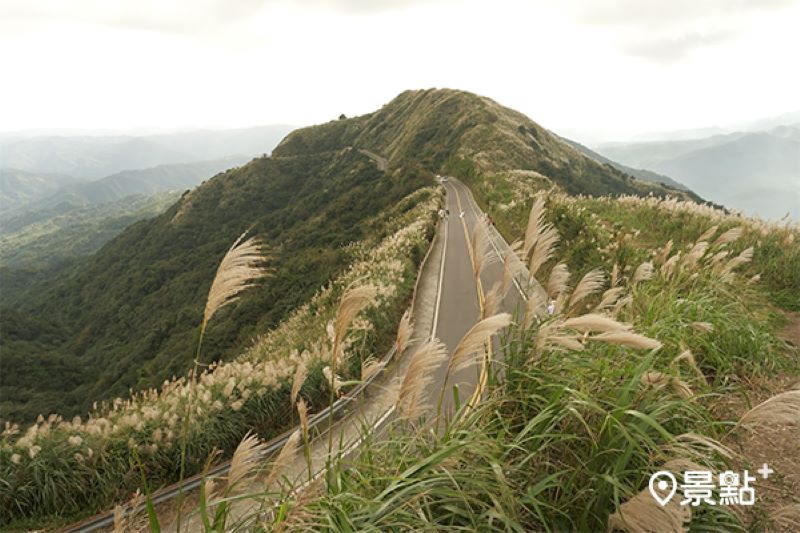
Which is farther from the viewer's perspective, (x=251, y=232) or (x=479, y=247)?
(x=251, y=232)

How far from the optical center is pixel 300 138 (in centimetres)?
14100

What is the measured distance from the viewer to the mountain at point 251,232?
39062 mm

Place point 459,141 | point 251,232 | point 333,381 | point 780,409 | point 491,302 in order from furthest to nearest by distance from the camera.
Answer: point 251,232, point 459,141, point 491,302, point 333,381, point 780,409

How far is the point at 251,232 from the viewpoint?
240ft

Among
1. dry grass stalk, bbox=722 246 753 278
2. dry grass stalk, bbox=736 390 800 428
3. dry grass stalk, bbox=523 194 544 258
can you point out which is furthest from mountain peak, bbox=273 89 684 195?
dry grass stalk, bbox=736 390 800 428

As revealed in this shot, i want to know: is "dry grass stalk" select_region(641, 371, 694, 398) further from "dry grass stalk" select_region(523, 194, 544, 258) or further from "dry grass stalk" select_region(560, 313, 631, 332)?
"dry grass stalk" select_region(523, 194, 544, 258)

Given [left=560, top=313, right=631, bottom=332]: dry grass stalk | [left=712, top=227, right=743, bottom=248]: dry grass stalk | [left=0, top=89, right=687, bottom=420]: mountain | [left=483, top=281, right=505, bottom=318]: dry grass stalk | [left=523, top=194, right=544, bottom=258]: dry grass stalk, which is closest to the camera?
[left=560, top=313, right=631, bottom=332]: dry grass stalk

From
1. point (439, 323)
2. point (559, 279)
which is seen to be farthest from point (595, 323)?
point (439, 323)

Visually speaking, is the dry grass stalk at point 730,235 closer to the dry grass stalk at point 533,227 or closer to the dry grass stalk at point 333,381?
the dry grass stalk at point 533,227

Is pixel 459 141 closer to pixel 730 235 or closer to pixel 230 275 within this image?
pixel 730 235

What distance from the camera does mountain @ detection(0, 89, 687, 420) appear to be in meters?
39.1

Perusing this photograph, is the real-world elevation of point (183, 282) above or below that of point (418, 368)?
below

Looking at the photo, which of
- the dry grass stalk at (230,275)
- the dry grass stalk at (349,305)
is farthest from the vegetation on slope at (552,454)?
the dry grass stalk at (230,275)

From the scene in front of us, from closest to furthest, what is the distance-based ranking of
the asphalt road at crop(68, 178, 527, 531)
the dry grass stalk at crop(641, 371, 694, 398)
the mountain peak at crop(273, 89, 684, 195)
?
the dry grass stalk at crop(641, 371, 694, 398) → the asphalt road at crop(68, 178, 527, 531) → the mountain peak at crop(273, 89, 684, 195)
